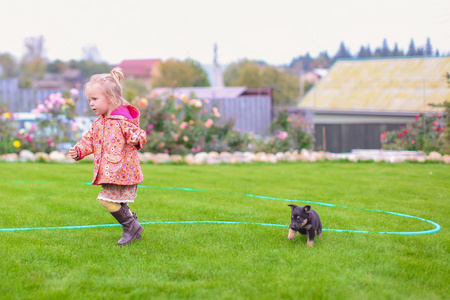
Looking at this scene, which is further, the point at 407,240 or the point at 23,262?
the point at 407,240

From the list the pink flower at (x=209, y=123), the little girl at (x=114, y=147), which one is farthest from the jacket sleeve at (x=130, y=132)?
the pink flower at (x=209, y=123)

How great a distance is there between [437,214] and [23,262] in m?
4.44

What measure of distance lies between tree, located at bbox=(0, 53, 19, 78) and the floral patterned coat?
204 feet

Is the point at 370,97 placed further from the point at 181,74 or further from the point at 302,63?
the point at 181,74

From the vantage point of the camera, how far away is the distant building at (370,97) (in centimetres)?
1468

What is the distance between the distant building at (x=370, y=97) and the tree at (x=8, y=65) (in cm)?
5043

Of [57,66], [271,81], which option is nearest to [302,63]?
[271,81]

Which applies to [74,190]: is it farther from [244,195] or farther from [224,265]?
[224,265]

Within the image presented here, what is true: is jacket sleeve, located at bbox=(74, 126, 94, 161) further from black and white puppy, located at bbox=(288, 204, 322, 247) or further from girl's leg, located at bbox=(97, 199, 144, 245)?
black and white puppy, located at bbox=(288, 204, 322, 247)

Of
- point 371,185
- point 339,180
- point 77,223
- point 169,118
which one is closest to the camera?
point 77,223

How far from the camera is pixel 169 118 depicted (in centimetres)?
1211

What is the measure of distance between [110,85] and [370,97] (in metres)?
15.9

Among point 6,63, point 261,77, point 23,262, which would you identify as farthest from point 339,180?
point 6,63

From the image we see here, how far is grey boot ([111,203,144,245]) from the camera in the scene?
13.5 feet
